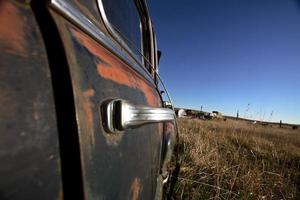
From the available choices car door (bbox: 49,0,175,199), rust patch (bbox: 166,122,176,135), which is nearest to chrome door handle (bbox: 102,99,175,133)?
car door (bbox: 49,0,175,199)

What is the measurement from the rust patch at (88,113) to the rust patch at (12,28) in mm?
192

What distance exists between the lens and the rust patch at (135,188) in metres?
1.02

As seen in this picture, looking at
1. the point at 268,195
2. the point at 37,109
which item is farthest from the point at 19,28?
the point at 268,195

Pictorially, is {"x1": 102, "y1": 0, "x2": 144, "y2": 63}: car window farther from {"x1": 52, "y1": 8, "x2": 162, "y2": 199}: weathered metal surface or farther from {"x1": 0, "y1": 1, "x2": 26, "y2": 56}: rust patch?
{"x1": 0, "y1": 1, "x2": 26, "y2": 56}: rust patch

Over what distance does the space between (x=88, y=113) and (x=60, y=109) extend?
9 centimetres

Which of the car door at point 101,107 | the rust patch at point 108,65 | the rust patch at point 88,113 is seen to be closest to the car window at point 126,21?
the car door at point 101,107

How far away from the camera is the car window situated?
133 cm

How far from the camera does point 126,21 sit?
1772 mm

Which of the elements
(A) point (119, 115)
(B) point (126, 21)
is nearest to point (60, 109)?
(A) point (119, 115)

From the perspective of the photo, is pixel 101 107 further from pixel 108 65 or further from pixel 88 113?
pixel 108 65

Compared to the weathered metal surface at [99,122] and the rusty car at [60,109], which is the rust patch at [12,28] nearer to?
the rusty car at [60,109]

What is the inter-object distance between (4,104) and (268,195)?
128 inches

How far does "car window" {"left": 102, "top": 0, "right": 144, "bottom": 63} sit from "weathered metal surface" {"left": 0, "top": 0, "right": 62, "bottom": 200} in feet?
2.24

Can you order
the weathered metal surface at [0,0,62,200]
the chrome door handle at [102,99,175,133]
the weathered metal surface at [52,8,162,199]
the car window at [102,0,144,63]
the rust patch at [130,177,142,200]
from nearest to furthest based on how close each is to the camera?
the weathered metal surface at [0,0,62,200]
the weathered metal surface at [52,8,162,199]
the chrome door handle at [102,99,175,133]
the rust patch at [130,177,142,200]
the car window at [102,0,144,63]
